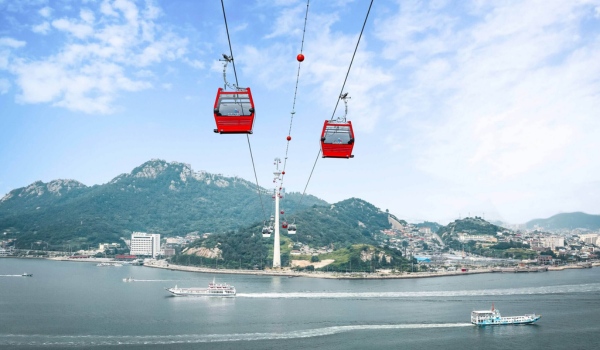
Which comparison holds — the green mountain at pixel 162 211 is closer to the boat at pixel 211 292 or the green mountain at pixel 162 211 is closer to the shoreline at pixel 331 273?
the shoreline at pixel 331 273

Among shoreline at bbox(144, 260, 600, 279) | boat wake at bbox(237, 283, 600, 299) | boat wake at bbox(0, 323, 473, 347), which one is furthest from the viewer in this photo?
shoreline at bbox(144, 260, 600, 279)

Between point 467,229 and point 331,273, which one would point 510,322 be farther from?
point 467,229

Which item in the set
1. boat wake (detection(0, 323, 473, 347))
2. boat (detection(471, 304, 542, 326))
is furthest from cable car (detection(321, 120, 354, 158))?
boat (detection(471, 304, 542, 326))

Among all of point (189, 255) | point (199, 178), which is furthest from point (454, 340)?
point (199, 178)

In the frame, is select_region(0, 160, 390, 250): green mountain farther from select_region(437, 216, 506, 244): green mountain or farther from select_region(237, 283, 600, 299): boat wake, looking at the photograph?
select_region(237, 283, 600, 299): boat wake

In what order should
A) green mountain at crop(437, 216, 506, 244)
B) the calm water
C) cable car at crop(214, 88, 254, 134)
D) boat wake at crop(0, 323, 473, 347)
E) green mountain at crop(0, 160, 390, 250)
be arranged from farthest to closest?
green mountain at crop(437, 216, 506, 244) < green mountain at crop(0, 160, 390, 250) < the calm water < boat wake at crop(0, 323, 473, 347) < cable car at crop(214, 88, 254, 134)

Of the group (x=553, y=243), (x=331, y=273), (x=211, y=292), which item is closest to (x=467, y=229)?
(x=553, y=243)
